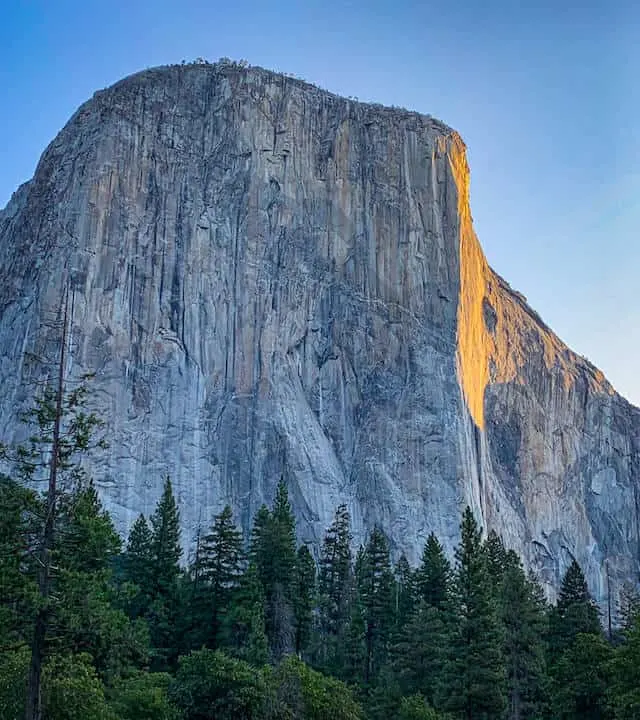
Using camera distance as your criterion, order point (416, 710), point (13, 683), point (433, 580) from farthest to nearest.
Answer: point (433, 580) < point (416, 710) < point (13, 683)

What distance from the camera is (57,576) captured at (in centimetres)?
2275

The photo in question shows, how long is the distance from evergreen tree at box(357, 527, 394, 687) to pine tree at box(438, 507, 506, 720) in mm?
9511

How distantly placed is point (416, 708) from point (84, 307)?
46.7m

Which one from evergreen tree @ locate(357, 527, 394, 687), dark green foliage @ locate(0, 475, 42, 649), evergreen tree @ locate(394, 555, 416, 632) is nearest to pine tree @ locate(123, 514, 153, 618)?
evergreen tree @ locate(357, 527, 394, 687)

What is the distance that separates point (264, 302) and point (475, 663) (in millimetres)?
46793

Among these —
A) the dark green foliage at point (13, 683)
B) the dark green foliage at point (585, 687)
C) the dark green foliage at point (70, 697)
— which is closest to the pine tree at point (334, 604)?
the dark green foliage at point (585, 687)

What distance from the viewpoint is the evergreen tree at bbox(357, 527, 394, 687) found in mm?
47812

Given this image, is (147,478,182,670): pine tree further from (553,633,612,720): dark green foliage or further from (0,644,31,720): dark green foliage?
(553,633,612,720): dark green foliage

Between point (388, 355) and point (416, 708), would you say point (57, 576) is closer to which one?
point (416, 708)

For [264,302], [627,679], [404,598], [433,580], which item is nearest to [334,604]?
[404,598]

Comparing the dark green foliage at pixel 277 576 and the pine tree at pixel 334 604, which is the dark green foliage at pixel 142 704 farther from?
the pine tree at pixel 334 604

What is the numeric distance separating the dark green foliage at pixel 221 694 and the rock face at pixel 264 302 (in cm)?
4080

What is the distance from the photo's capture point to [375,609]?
164 ft

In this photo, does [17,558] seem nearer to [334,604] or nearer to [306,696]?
[306,696]
